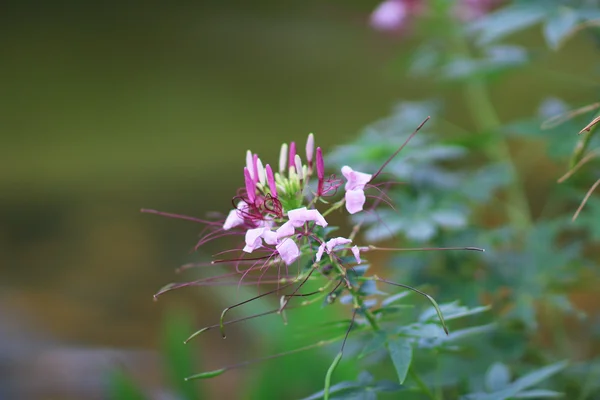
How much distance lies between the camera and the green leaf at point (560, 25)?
0.63 metres

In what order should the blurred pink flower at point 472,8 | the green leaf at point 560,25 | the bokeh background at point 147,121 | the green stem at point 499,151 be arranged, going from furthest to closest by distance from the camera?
the bokeh background at point 147,121 → the blurred pink flower at point 472,8 → the green stem at point 499,151 → the green leaf at point 560,25

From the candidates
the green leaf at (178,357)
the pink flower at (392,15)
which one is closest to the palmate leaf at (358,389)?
the green leaf at (178,357)

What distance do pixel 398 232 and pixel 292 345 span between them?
0.19m

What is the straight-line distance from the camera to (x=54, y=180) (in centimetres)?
185

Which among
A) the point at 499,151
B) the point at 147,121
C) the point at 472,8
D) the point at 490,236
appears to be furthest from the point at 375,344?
the point at 147,121

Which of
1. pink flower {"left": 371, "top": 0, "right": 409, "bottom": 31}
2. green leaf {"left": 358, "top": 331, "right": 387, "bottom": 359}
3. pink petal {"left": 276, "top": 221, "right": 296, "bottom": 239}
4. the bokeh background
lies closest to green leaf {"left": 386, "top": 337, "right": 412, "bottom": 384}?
green leaf {"left": 358, "top": 331, "right": 387, "bottom": 359}

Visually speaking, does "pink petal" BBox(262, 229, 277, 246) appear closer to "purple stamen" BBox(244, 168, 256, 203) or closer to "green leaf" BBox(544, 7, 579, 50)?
"purple stamen" BBox(244, 168, 256, 203)

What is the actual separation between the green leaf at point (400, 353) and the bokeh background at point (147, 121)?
102 cm

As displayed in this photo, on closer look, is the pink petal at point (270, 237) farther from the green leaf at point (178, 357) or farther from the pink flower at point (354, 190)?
the green leaf at point (178, 357)

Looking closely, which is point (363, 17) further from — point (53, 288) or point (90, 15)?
point (53, 288)

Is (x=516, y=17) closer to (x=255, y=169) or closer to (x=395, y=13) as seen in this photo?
(x=395, y=13)

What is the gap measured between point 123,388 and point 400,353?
446 mm

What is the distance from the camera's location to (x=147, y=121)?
179cm

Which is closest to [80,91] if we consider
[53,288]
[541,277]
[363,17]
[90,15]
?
[90,15]
